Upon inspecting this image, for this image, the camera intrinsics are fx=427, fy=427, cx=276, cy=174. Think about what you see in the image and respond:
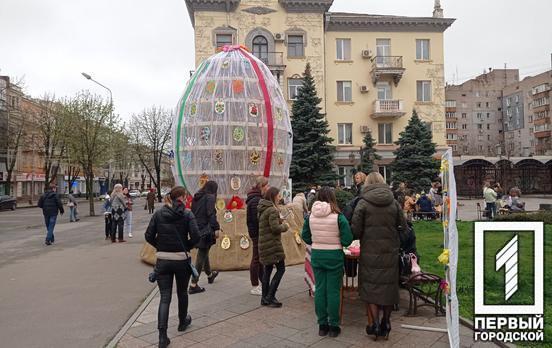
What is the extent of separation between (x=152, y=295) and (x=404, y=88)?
107 ft

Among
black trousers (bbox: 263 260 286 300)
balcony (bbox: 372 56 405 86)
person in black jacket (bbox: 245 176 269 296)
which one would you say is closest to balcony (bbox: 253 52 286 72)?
balcony (bbox: 372 56 405 86)

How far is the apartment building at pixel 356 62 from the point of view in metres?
33.9

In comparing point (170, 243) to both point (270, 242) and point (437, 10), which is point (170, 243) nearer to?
point (270, 242)

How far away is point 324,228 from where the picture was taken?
201 inches

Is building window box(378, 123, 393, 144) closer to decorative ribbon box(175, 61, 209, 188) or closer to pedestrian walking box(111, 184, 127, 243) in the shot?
pedestrian walking box(111, 184, 127, 243)

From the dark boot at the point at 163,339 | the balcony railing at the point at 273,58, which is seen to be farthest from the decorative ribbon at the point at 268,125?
the balcony railing at the point at 273,58

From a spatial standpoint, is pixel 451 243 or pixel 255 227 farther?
pixel 255 227

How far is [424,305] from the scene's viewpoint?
20.0ft

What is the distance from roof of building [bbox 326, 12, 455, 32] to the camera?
3509 centimetres

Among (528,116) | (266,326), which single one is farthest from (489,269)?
(528,116)

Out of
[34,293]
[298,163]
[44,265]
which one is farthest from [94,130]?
[34,293]

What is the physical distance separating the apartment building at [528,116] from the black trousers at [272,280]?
7322cm

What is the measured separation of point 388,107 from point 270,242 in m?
30.7

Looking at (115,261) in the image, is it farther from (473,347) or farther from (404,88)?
(404,88)
